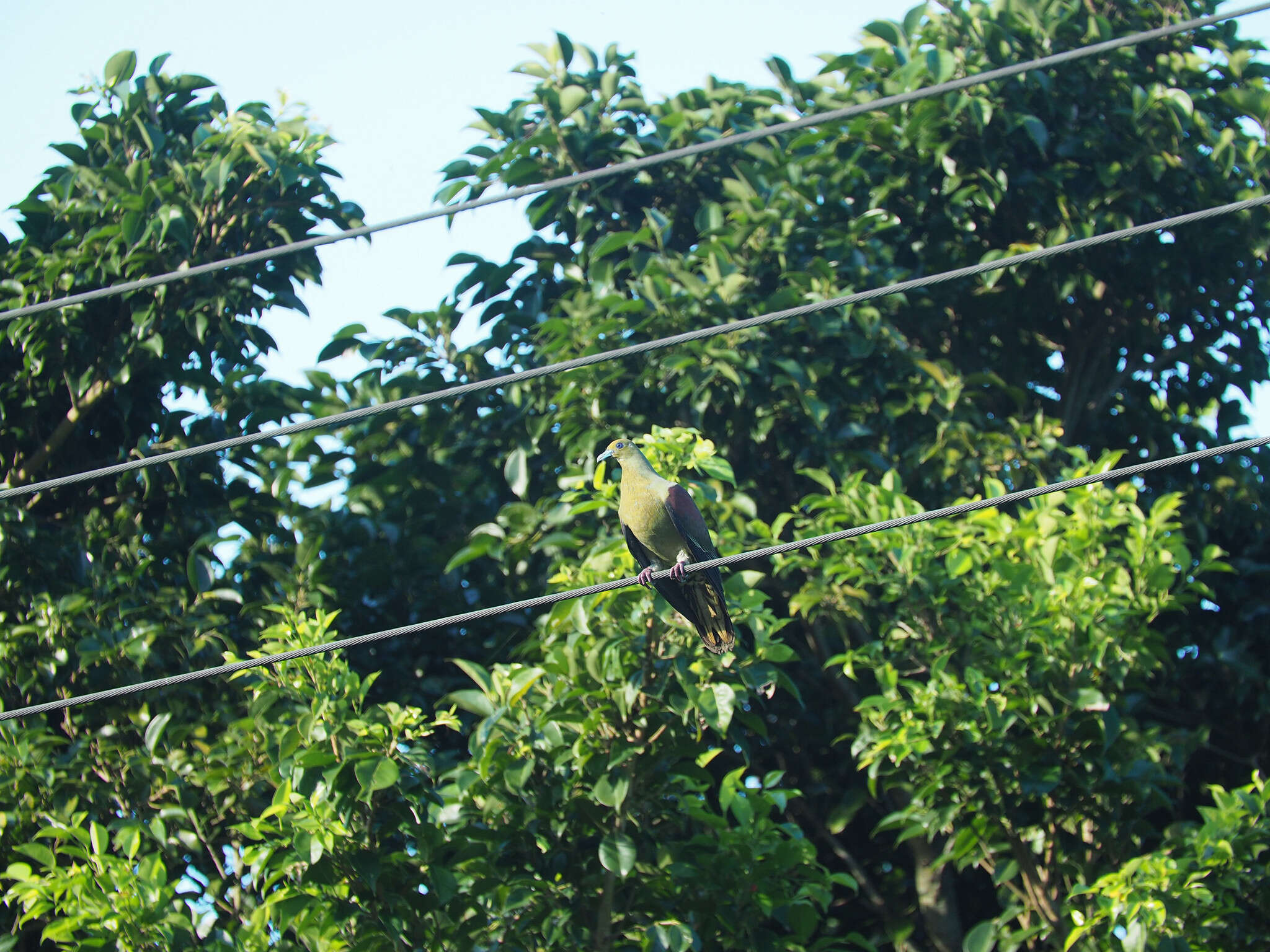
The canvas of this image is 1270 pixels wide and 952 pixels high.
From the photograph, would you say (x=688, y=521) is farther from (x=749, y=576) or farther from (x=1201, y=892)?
(x=1201, y=892)

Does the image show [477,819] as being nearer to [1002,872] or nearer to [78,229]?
[1002,872]

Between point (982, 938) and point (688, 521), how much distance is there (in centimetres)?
213

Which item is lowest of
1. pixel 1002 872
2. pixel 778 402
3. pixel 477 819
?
pixel 1002 872

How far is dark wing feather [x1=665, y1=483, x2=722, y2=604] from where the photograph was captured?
5039 mm

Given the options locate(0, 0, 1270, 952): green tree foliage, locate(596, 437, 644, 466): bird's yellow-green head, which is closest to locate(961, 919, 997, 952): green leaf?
locate(0, 0, 1270, 952): green tree foliage

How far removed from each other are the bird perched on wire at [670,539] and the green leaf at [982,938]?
173cm

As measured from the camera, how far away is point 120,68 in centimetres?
686

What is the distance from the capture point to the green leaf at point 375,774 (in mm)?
4340

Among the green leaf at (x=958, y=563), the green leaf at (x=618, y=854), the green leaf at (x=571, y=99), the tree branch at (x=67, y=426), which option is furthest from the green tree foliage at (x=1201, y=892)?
the tree branch at (x=67, y=426)

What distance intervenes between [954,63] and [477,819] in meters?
4.42

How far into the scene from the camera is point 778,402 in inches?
247

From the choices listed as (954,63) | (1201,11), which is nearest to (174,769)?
(954,63)

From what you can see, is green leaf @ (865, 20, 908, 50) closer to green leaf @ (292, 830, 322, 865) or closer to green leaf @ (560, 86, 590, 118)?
green leaf @ (560, 86, 590, 118)

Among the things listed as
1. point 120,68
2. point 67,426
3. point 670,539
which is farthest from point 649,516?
point 120,68
